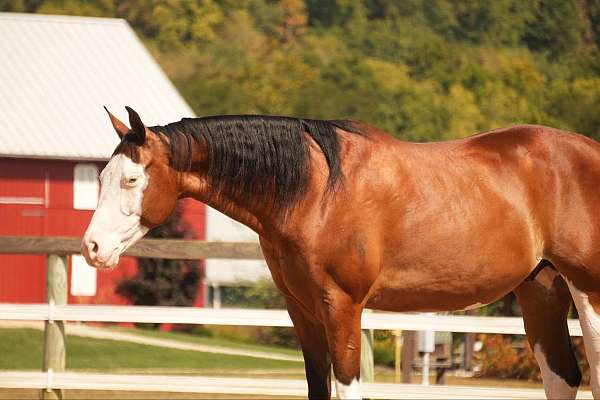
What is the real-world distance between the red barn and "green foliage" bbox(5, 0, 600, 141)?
9392mm

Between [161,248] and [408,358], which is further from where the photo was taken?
[408,358]

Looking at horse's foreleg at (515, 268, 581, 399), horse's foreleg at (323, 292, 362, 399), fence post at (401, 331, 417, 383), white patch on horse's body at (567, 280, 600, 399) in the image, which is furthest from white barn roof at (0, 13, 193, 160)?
horse's foreleg at (323, 292, 362, 399)

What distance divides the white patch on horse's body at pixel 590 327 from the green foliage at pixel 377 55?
20.5 metres

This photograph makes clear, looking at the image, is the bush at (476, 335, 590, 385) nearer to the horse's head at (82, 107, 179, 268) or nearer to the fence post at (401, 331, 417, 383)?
→ the fence post at (401, 331, 417, 383)

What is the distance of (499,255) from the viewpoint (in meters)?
4.75

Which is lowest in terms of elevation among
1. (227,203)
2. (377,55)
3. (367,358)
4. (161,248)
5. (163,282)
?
(367,358)

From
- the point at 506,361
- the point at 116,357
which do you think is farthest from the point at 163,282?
the point at 506,361

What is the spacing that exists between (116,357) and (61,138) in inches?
349

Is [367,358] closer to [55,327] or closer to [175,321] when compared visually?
[175,321]

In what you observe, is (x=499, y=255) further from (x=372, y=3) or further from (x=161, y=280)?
(x=372, y=3)

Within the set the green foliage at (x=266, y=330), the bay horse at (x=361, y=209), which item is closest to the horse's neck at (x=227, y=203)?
the bay horse at (x=361, y=209)

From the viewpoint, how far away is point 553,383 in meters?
5.16

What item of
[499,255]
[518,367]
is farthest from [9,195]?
[499,255]

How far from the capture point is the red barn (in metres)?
20.1
